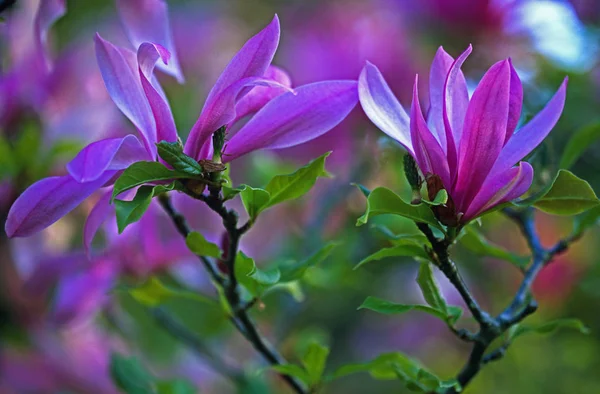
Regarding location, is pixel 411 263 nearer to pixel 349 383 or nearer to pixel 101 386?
pixel 349 383

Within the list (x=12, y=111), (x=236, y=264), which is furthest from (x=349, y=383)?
(x=236, y=264)

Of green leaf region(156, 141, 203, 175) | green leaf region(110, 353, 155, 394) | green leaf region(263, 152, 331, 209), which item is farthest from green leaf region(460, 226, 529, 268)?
green leaf region(110, 353, 155, 394)

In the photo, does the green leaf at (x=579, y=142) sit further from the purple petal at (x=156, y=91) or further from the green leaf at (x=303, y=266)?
the purple petal at (x=156, y=91)

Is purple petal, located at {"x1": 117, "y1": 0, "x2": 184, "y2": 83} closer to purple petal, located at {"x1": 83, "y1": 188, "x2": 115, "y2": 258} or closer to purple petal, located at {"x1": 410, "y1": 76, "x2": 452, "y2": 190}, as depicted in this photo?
purple petal, located at {"x1": 83, "y1": 188, "x2": 115, "y2": 258}

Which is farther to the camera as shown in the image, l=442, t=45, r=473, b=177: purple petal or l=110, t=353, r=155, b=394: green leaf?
A: l=110, t=353, r=155, b=394: green leaf

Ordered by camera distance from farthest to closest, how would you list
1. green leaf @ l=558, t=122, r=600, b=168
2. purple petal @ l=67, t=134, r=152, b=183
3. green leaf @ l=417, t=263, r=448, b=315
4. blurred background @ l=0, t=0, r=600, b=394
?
blurred background @ l=0, t=0, r=600, b=394 < green leaf @ l=558, t=122, r=600, b=168 < green leaf @ l=417, t=263, r=448, b=315 < purple petal @ l=67, t=134, r=152, b=183

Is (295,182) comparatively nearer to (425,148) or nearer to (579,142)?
(425,148)
